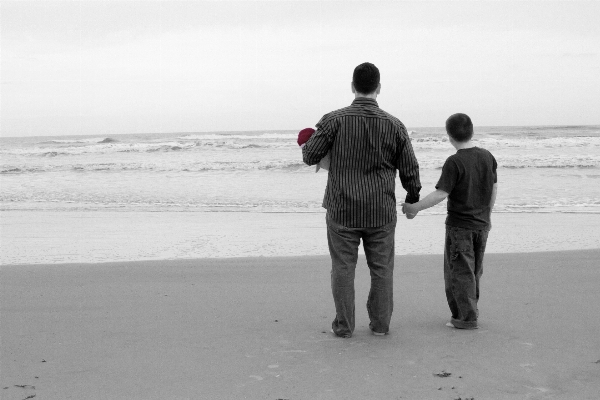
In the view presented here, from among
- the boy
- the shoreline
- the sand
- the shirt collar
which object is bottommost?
the shoreline

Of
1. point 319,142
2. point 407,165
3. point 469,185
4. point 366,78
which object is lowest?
point 469,185

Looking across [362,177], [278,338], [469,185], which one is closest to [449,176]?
[469,185]

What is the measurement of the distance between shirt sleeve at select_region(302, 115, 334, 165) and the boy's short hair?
771 millimetres

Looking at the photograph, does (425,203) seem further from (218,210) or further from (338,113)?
(218,210)

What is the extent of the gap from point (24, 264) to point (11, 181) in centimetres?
1320

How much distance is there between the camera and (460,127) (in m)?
3.69

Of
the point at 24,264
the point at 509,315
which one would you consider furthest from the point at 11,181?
the point at 509,315

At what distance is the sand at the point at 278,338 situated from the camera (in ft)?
9.53

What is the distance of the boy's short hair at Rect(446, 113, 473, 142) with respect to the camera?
3.69m

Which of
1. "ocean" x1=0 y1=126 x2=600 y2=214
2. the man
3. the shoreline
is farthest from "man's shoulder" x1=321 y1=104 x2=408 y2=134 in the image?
"ocean" x1=0 y1=126 x2=600 y2=214

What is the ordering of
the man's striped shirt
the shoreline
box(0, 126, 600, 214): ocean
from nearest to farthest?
the man's striped shirt, the shoreline, box(0, 126, 600, 214): ocean

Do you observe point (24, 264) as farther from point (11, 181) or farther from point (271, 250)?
point (11, 181)

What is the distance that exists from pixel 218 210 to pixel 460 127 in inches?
296

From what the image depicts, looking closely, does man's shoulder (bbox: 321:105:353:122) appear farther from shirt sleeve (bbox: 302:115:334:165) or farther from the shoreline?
the shoreline
